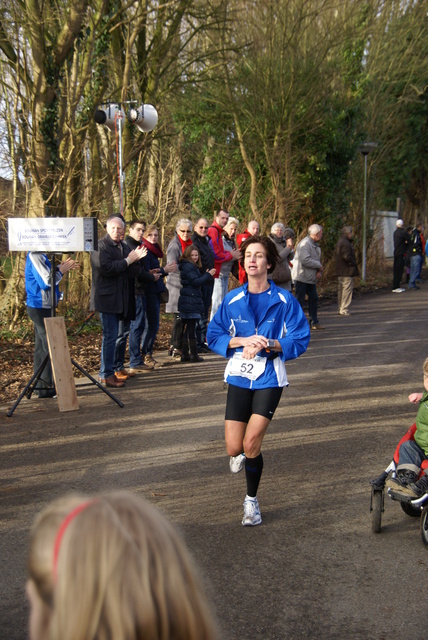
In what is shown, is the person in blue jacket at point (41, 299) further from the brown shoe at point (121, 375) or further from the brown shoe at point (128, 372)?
the brown shoe at point (128, 372)

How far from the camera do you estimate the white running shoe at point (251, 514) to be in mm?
5418

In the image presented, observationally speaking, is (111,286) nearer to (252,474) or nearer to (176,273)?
(176,273)

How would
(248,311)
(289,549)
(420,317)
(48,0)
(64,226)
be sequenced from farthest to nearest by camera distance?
(420,317) < (48,0) < (64,226) < (248,311) < (289,549)

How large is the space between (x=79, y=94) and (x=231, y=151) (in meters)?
9.74

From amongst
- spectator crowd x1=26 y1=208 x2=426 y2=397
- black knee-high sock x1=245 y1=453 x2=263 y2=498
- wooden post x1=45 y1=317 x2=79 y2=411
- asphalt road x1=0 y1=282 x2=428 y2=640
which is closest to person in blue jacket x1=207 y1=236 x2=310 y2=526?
black knee-high sock x1=245 y1=453 x2=263 y2=498

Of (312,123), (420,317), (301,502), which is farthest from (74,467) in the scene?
(312,123)

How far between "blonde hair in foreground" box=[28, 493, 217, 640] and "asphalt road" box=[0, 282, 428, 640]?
9.21 feet

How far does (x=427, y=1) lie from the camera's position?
27891mm

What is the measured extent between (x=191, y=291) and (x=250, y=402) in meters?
6.00

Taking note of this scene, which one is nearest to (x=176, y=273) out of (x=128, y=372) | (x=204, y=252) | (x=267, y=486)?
(x=204, y=252)

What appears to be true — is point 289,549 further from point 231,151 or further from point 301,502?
point 231,151

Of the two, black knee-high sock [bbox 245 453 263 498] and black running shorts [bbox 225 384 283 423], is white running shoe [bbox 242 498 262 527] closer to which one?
black knee-high sock [bbox 245 453 263 498]

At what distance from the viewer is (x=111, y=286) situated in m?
9.66

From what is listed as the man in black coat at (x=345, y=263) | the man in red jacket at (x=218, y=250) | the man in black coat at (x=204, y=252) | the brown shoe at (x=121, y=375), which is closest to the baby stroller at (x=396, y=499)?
the brown shoe at (x=121, y=375)
